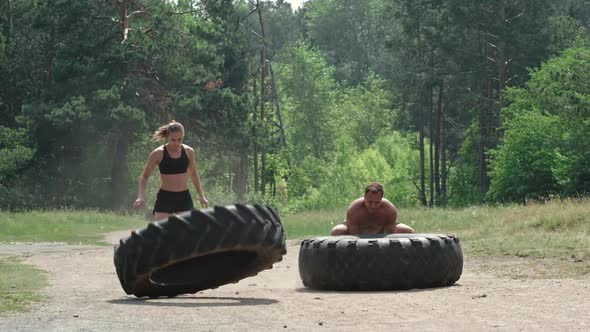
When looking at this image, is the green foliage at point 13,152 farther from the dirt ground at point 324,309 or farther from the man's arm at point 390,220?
the man's arm at point 390,220

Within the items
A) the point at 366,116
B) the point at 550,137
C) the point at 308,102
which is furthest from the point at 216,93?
the point at 366,116

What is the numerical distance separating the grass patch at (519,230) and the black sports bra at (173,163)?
6.98 m

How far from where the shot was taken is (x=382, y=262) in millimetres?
12742

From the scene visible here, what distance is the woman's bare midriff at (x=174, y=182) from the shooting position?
13237mm

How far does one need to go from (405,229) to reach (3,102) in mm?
49433

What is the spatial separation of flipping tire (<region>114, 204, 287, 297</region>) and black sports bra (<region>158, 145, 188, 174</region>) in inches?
40.2

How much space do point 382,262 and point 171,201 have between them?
2.30 metres

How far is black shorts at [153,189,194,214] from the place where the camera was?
1334cm

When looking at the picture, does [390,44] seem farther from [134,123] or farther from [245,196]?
[134,123]

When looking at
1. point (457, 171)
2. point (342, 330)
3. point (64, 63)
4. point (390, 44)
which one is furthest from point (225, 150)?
point (342, 330)

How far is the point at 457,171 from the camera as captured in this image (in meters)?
88.1

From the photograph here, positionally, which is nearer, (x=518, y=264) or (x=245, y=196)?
(x=518, y=264)

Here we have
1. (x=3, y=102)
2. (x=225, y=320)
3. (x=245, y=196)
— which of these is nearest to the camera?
(x=225, y=320)

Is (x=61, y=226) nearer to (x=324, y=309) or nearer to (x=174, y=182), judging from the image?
(x=174, y=182)
